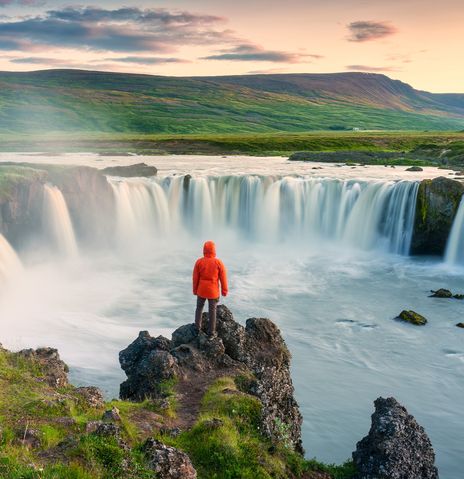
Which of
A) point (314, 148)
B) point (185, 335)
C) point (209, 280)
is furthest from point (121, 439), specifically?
point (314, 148)

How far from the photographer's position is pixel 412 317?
2605 cm

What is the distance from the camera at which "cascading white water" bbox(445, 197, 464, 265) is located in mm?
36625

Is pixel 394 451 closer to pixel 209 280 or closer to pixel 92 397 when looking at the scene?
pixel 209 280

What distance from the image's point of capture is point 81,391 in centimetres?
1332

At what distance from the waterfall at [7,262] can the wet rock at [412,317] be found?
19.1 meters

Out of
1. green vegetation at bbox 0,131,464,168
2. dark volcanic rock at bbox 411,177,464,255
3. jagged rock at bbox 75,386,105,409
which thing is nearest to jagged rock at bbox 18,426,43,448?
jagged rock at bbox 75,386,105,409

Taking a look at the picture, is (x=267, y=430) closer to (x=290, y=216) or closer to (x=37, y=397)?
(x=37, y=397)

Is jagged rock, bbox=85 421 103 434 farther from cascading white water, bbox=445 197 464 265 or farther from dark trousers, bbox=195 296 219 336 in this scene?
cascading white water, bbox=445 197 464 265

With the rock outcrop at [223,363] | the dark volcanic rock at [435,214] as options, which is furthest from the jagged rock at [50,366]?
the dark volcanic rock at [435,214]

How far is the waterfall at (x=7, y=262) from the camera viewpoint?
29.7m

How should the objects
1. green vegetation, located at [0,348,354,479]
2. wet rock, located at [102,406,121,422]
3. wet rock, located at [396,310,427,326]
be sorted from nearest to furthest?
green vegetation, located at [0,348,354,479], wet rock, located at [102,406,121,422], wet rock, located at [396,310,427,326]

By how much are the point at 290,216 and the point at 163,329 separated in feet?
73.3

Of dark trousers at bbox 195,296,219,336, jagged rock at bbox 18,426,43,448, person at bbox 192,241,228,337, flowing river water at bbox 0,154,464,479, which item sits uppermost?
person at bbox 192,241,228,337

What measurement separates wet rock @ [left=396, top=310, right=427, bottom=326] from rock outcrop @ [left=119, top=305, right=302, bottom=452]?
438 inches
